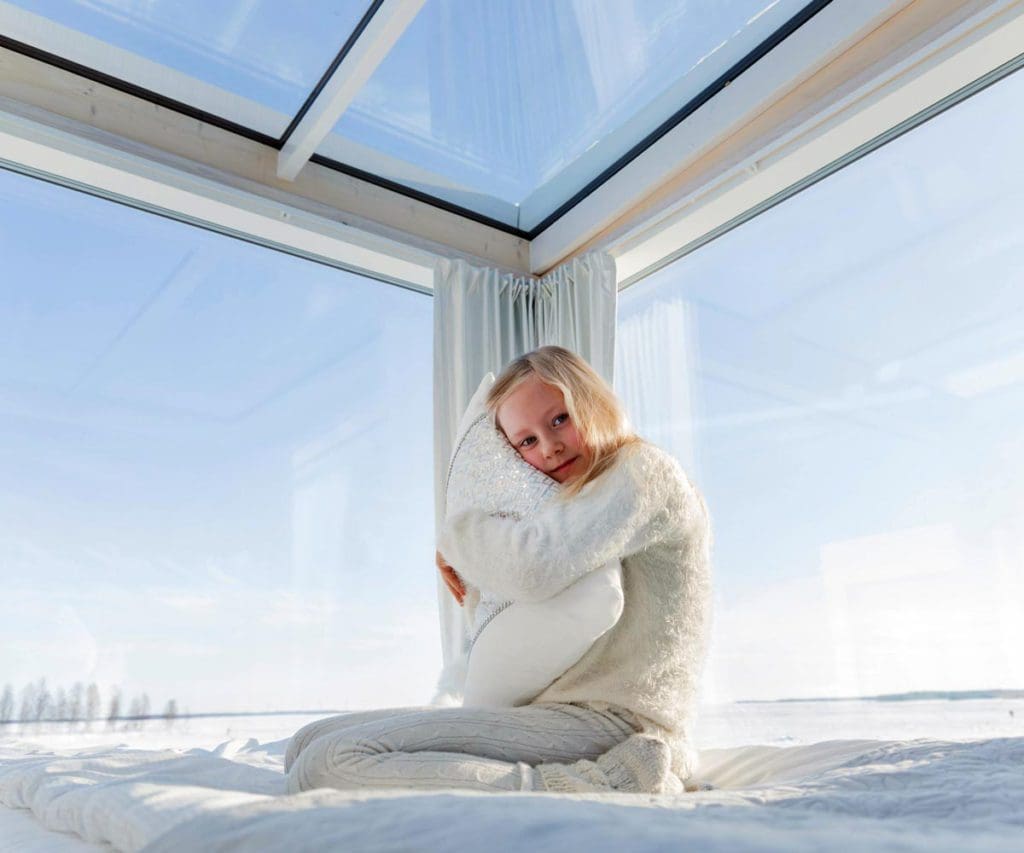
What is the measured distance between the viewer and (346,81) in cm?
263

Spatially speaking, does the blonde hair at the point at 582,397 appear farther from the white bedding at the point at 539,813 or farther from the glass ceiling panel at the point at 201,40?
the glass ceiling panel at the point at 201,40

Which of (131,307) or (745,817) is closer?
(745,817)

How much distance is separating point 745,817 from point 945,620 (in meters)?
1.91

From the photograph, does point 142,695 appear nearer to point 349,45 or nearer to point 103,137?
point 103,137

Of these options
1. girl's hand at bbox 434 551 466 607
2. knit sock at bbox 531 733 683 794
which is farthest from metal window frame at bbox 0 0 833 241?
knit sock at bbox 531 733 683 794

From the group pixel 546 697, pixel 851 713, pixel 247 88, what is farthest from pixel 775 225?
pixel 546 697

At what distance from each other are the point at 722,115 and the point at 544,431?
5.69 feet

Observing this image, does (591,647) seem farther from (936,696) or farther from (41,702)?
(41,702)

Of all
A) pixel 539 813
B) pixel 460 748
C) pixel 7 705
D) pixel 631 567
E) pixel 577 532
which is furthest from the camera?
pixel 7 705

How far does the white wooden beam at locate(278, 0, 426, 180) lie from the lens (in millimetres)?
2418

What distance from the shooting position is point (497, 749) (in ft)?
3.81

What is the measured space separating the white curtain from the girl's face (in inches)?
63.7

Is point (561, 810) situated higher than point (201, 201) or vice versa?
point (201, 201)

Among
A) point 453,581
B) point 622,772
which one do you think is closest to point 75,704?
point 453,581
